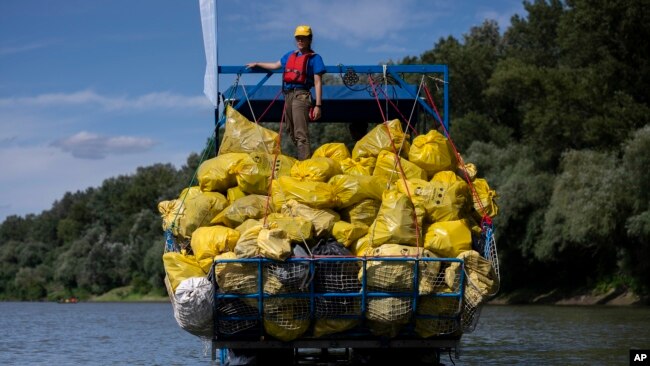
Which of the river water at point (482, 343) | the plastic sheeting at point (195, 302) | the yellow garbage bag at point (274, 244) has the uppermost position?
the yellow garbage bag at point (274, 244)

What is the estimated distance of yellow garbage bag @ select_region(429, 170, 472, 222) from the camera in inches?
372

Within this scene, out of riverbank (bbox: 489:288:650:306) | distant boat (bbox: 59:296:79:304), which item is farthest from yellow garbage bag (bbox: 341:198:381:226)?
distant boat (bbox: 59:296:79:304)

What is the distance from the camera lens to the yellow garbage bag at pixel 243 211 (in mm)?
9477

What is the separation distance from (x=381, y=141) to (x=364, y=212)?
1227mm

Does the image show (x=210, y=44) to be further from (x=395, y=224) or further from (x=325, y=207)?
(x=395, y=224)

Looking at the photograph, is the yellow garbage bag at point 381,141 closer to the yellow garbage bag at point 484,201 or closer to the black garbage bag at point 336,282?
the yellow garbage bag at point 484,201

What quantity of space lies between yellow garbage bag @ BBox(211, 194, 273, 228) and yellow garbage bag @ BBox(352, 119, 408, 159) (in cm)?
146

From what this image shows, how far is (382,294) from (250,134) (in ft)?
9.04

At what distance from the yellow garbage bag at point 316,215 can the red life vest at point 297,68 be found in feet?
7.20

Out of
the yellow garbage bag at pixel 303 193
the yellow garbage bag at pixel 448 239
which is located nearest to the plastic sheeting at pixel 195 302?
the yellow garbage bag at pixel 303 193

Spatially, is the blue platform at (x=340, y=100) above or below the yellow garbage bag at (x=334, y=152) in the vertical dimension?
above

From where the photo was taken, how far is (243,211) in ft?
31.2

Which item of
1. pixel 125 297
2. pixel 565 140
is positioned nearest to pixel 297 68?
pixel 565 140

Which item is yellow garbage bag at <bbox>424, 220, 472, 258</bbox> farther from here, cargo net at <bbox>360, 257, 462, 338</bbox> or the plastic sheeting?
the plastic sheeting
